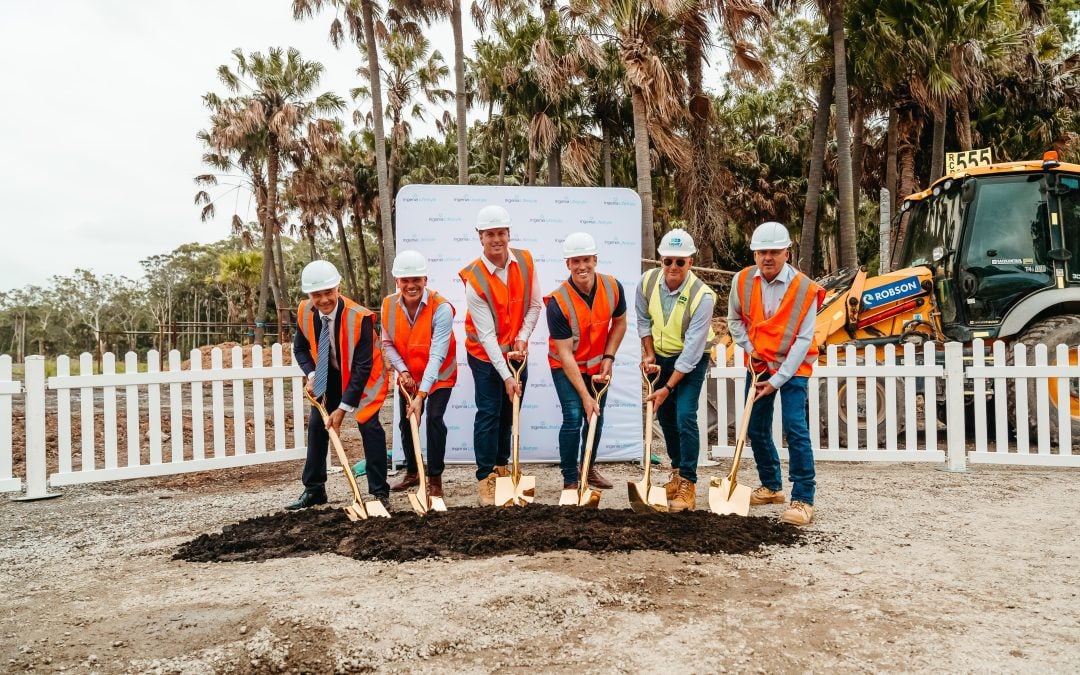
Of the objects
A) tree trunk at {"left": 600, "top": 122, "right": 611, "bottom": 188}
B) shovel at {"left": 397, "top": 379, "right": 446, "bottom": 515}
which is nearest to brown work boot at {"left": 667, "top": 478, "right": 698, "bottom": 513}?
shovel at {"left": 397, "top": 379, "right": 446, "bottom": 515}

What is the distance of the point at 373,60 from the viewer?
1884 centimetres

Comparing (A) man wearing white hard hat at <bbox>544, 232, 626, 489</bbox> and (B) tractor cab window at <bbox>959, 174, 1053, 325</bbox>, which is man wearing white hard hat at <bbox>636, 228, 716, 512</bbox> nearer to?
(A) man wearing white hard hat at <bbox>544, 232, 626, 489</bbox>

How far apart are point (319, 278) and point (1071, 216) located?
7.55m

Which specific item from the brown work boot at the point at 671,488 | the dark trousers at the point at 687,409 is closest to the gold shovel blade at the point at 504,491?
the brown work boot at the point at 671,488

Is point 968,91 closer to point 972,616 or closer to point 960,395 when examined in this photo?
point 960,395

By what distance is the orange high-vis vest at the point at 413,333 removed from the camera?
5.29 meters

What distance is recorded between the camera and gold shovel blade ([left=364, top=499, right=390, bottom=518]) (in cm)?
462

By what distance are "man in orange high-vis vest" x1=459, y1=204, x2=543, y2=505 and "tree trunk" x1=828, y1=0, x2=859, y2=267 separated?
11.1 m

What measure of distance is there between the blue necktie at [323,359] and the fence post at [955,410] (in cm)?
517

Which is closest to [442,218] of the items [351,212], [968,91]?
[968,91]

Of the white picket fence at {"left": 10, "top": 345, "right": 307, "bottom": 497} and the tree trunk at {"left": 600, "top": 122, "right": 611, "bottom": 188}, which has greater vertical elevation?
the tree trunk at {"left": 600, "top": 122, "right": 611, "bottom": 188}

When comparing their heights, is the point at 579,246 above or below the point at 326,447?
above

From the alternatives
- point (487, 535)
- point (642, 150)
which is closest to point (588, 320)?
point (487, 535)

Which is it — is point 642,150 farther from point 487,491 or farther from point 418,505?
point 418,505
